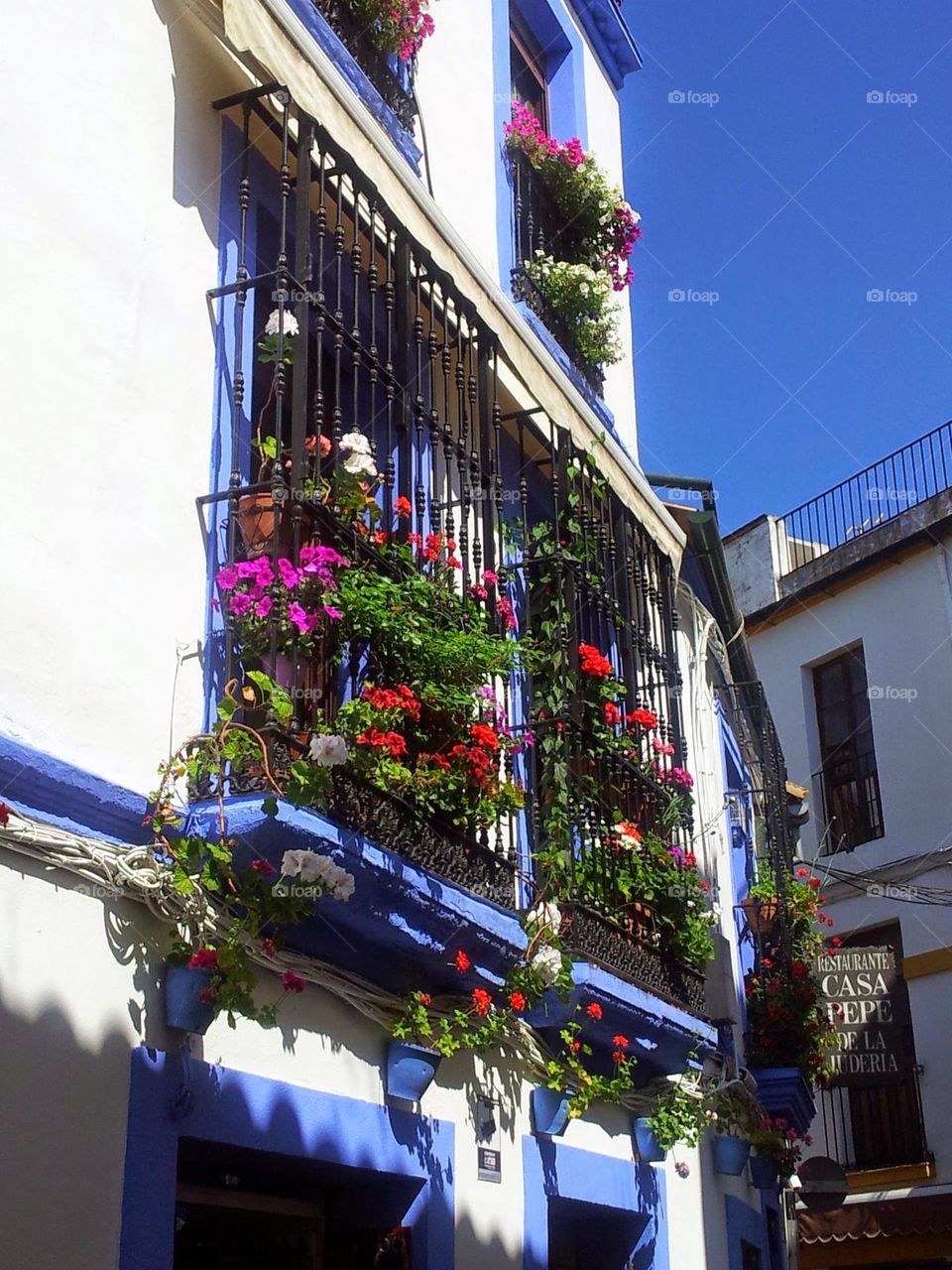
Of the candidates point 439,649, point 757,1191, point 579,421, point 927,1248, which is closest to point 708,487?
point 579,421

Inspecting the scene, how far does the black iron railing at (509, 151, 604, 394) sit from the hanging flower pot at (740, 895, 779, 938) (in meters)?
3.85

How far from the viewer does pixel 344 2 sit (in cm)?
729

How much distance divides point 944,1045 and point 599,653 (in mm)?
9651

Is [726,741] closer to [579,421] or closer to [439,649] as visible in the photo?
[579,421]

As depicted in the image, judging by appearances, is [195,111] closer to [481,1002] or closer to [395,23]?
[395,23]

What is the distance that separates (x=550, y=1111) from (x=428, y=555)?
7.99 ft

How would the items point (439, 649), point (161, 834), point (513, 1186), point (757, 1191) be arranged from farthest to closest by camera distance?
1. point (757, 1191)
2. point (513, 1186)
3. point (439, 649)
4. point (161, 834)

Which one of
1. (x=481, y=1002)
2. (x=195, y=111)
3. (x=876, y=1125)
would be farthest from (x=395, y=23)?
(x=876, y=1125)

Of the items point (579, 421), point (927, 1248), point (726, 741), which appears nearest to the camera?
point (579, 421)

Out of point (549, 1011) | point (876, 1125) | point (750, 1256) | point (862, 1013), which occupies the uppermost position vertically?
point (862, 1013)

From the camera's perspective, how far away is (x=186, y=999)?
4547mm

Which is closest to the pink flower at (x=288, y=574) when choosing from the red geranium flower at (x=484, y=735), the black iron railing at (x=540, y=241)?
the red geranium flower at (x=484, y=735)

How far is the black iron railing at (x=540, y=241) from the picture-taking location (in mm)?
9195

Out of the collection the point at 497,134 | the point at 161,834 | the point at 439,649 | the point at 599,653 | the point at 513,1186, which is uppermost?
the point at 497,134
